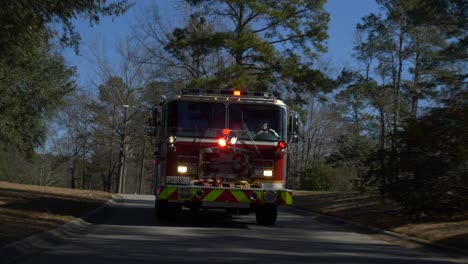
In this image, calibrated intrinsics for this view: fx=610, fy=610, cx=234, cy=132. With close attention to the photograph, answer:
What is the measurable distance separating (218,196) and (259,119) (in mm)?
2160

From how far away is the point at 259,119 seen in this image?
1471 centimetres

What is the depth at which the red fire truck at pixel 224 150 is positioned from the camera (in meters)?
14.0

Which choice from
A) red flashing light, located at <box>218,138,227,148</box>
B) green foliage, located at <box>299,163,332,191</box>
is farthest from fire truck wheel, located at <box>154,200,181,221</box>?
green foliage, located at <box>299,163,332,191</box>

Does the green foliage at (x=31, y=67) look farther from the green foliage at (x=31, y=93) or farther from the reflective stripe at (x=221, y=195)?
the reflective stripe at (x=221, y=195)

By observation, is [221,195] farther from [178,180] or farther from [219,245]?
[219,245]

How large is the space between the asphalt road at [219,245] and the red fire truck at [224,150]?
83 cm

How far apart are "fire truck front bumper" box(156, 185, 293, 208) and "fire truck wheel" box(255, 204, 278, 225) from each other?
1327 millimetres

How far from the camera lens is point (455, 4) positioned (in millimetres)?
18750

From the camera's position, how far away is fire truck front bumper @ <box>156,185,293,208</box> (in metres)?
13.9

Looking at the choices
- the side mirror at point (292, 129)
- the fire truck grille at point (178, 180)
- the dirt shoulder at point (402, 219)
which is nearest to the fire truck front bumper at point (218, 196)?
the fire truck grille at point (178, 180)

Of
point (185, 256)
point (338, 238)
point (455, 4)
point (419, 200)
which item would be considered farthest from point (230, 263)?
point (455, 4)

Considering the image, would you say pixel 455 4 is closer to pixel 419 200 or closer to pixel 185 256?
pixel 419 200

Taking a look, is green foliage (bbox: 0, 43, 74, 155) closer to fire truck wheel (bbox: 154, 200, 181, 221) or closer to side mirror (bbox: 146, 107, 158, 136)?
side mirror (bbox: 146, 107, 158, 136)

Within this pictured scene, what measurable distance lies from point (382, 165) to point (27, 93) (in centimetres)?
1408
